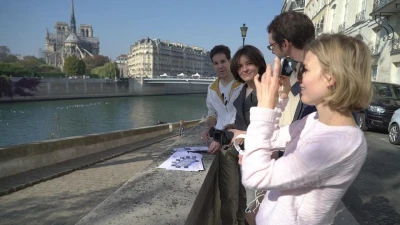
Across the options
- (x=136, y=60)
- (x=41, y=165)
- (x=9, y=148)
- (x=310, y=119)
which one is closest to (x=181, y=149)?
(x=310, y=119)

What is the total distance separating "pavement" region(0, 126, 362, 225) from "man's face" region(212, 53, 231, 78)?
1.52 meters

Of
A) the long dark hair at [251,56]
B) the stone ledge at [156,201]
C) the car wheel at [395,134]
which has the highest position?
the long dark hair at [251,56]

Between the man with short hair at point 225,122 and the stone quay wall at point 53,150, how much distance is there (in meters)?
6.58

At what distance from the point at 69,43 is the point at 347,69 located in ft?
420

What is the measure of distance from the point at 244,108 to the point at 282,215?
1384 millimetres

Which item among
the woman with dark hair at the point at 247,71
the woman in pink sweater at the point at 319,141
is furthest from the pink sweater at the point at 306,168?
the woman with dark hair at the point at 247,71

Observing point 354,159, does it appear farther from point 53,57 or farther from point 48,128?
point 53,57

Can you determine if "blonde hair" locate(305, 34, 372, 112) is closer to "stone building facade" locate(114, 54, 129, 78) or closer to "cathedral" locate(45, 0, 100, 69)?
"cathedral" locate(45, 0, 100, 69)

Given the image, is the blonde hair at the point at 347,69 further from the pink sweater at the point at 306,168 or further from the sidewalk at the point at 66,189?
the sidewalk at the point at 66,189

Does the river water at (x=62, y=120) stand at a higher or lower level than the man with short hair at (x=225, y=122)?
lower

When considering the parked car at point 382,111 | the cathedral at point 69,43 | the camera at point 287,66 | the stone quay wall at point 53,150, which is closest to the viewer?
the camera at point 287,66

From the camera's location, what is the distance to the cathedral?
11419 centimetres

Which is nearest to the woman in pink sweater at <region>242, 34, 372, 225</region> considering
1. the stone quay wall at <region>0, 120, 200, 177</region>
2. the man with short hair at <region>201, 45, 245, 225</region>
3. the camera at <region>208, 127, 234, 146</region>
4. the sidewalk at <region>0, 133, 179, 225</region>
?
the camera at <region>208, 127, 234, 146</region>

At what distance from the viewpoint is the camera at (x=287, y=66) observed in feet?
5.65
